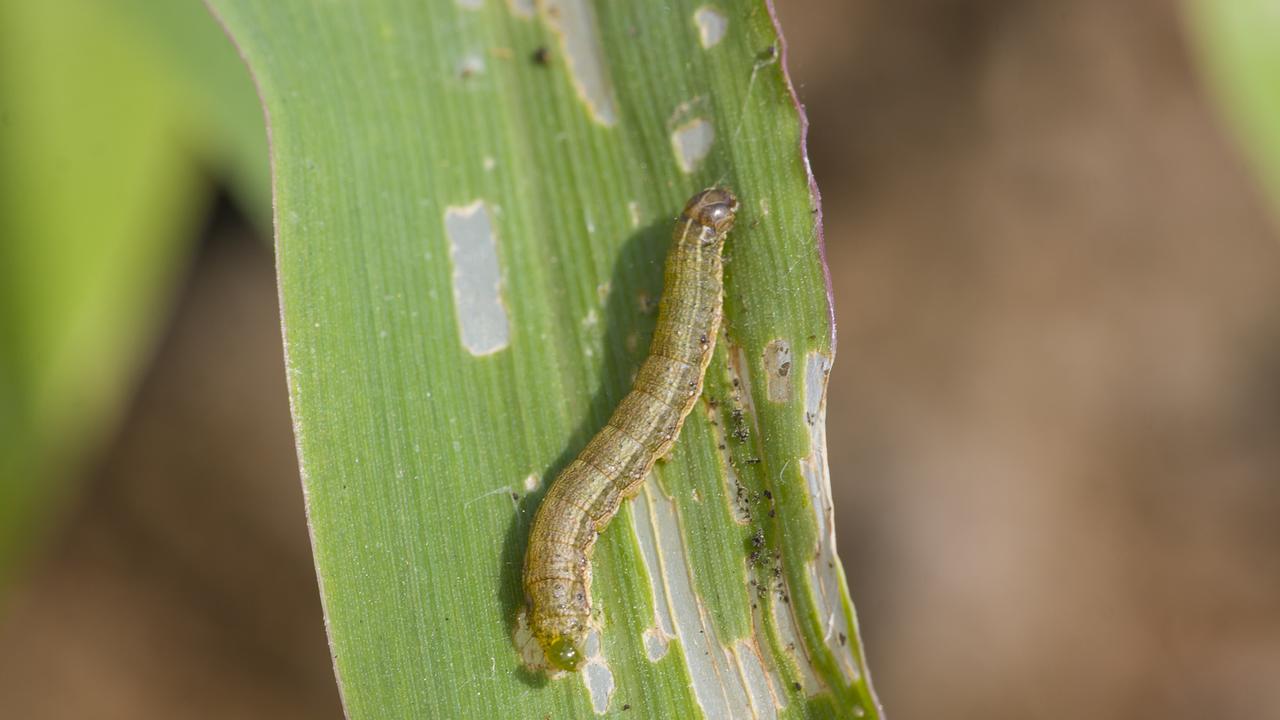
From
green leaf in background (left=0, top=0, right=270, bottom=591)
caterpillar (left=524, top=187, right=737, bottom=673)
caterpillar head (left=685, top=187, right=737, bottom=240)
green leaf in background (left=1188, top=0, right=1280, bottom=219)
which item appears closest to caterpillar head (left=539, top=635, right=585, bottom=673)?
caterpillar (left=524, top=187, right=737, bottom=673)

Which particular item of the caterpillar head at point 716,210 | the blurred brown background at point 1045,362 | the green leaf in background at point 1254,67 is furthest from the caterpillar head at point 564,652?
the green leaf in background at point 1254,67

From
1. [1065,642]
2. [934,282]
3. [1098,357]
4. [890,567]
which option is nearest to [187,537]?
[890,567]

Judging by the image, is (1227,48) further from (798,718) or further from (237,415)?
(237,415)

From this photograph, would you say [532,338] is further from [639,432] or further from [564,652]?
[564,652]

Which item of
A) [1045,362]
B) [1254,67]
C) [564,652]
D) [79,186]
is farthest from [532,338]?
[1045,362]

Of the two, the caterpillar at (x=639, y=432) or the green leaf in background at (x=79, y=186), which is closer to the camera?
the caterpillar at (x=639, y=432)

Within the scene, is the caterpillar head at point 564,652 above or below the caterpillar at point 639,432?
below

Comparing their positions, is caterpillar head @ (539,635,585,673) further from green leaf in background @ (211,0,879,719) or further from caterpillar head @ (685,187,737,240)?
caterpillar head @ (685,187,737,240)

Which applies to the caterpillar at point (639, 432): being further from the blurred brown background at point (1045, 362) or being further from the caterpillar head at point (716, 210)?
the blurred brown background at point (1045, 362)
